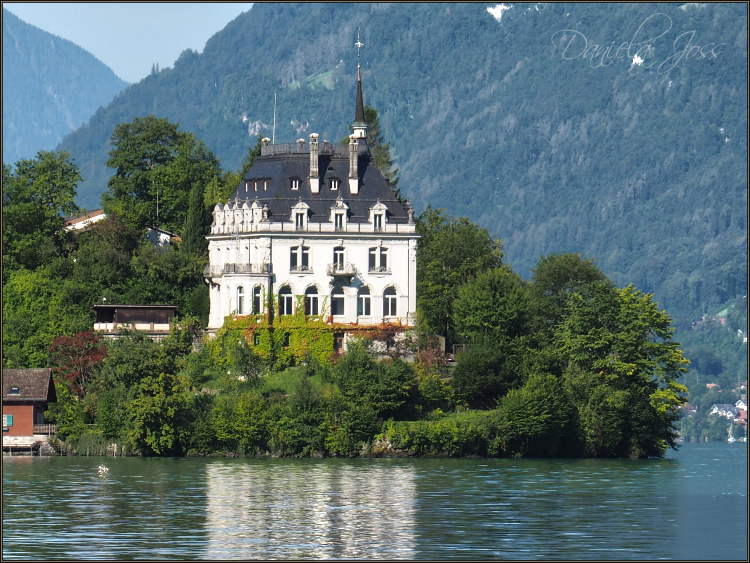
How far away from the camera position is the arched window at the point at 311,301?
102438mm

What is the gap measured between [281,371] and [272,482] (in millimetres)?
25514

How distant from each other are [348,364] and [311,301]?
1199 centimetres

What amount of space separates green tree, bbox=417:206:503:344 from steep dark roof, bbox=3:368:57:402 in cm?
2259

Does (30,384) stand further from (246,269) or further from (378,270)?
(378,270)

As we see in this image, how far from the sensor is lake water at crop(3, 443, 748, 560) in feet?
171

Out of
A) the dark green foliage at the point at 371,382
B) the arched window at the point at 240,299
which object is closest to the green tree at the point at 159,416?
the dark green foliage at the point at 371,382

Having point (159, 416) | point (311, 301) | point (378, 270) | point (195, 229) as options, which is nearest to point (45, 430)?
point (159, 416)

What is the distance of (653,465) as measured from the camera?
90062mm

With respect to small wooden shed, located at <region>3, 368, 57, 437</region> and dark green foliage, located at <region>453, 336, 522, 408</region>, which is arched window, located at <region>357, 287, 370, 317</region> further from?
small wooden shed, located at <region>3, 368, 57, 437</region>

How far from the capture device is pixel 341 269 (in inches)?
4055

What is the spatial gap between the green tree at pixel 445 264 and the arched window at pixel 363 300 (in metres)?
3.35

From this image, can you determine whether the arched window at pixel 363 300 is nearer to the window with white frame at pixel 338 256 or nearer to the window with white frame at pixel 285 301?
the window with white frame at pixel 338 256

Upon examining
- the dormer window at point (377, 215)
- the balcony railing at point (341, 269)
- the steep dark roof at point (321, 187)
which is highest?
the steep dark roof at point (321, 187)

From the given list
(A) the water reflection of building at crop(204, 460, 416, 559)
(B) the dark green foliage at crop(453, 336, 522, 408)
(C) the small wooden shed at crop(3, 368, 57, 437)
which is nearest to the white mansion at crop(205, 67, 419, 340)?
(B) the dark green foliage at crop(453, 336, 522, 408)
